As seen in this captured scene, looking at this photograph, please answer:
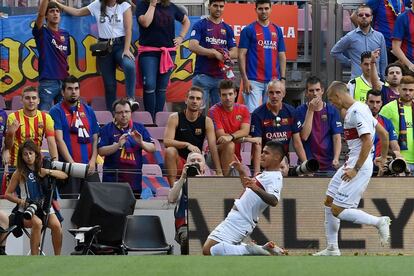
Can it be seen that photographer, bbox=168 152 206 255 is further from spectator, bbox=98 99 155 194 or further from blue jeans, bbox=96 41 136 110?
blue jeans, bbox=96 41 136 110

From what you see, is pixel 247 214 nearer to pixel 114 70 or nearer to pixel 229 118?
pixel 229 118

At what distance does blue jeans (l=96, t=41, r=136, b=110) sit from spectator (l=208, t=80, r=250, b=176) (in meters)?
1.67

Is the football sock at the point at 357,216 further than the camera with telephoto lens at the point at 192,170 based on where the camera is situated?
No

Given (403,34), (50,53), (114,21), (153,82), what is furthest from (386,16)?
(50,53)

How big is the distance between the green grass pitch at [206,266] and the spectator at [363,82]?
5166 mm

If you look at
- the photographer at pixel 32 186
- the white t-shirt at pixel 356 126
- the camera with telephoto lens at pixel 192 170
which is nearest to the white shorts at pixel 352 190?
the white t-shirt at pixel 356 126

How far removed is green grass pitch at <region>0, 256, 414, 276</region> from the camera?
9133 mm

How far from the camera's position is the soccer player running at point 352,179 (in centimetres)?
1223

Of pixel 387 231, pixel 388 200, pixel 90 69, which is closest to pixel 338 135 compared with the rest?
pixel 388 200

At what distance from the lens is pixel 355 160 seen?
40.5ft

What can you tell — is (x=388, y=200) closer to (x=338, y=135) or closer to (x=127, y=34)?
(x=338, y=135)

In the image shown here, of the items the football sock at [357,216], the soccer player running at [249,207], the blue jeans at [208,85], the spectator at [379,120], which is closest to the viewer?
the soccer player running at [249,207]

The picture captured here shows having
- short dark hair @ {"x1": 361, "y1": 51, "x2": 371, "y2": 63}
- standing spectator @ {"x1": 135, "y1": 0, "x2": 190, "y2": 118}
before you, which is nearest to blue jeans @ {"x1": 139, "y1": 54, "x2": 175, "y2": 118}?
standing spectator @ {"x1": 135, "y1": 0, "x2": 190, "y2": 118}

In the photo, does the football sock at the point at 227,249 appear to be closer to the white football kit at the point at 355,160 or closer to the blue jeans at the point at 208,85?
the white football kit at the point at 355,160
